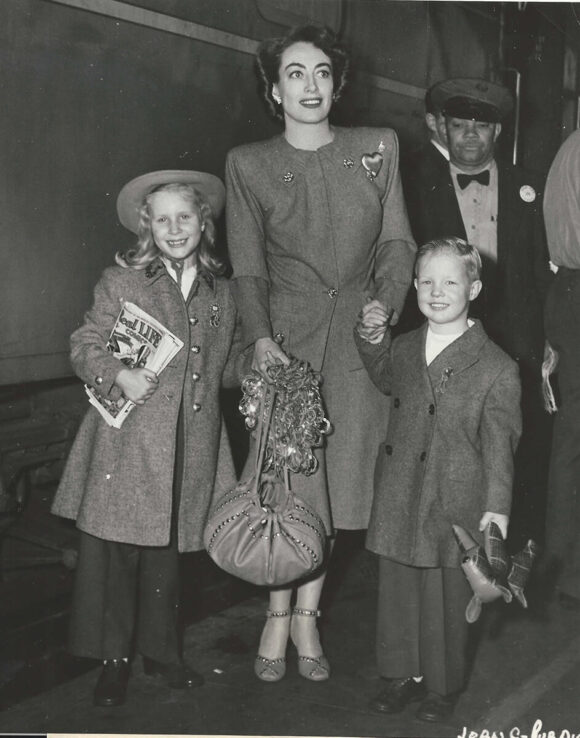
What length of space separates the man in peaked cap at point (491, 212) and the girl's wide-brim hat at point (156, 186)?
2.98 feet

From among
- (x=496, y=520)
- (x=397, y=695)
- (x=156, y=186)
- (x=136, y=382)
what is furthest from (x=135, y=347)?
(x=397, y=695)

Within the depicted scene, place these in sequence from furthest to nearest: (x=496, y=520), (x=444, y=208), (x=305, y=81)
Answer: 1. (x=444, y=208)
2. (x=305, y=81)
3. (x=496, y=520)

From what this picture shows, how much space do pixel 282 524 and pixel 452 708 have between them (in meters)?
0.74

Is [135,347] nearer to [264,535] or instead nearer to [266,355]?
[266,355]

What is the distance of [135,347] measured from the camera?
274 cm

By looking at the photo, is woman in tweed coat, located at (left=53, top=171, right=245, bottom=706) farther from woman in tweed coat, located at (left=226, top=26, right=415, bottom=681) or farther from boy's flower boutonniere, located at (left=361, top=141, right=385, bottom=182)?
boy's flower boutonniere, located at (left=361, top=141, right=385, bottom=182)

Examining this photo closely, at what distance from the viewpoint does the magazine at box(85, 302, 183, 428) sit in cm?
273

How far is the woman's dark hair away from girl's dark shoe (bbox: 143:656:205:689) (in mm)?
1750

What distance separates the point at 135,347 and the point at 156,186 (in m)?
0.50

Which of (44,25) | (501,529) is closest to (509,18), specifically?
(44,25)

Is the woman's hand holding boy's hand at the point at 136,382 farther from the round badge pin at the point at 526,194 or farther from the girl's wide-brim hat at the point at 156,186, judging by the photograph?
the round badge pin at the point at 526,194
